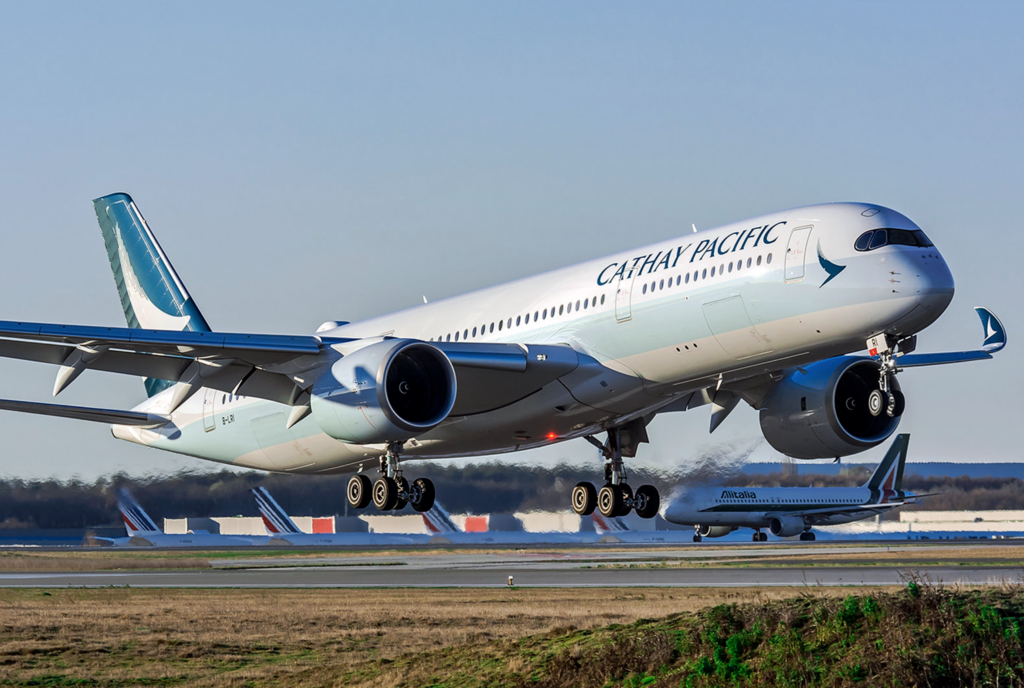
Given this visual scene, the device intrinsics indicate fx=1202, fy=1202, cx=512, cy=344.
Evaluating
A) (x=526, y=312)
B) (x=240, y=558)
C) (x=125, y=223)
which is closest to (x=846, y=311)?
(x=526, y=312)

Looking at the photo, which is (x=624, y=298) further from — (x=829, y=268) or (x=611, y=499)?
(x=611, y=499)

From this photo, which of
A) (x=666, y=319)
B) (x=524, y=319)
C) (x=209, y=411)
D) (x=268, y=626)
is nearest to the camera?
(x=666, y=319)

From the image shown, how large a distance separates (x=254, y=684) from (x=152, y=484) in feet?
128

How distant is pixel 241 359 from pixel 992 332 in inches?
746

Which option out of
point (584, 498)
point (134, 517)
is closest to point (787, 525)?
point (134, 517)

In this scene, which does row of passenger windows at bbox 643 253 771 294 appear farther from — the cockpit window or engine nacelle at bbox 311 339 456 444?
engine nacelle at bbox 311 339 456 444

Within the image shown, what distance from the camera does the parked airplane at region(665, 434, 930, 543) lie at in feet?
302

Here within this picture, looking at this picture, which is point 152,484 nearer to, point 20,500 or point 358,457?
point 20,500

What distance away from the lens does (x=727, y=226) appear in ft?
85.4

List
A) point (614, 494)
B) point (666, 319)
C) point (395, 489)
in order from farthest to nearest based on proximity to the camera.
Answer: point (614, 494) < point (395, 489) < point (666, 319)

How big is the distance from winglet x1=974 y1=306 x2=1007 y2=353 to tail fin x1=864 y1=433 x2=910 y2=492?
74.0 metres

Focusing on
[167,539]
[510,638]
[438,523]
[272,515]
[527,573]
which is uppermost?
[272,515]

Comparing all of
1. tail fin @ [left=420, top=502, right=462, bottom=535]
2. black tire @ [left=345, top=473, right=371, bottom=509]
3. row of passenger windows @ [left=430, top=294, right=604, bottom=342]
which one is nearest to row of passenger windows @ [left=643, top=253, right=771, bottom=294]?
row of passenger windows @ [left=430, top=294, right=604, bottom=342]

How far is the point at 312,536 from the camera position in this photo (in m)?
97.9
